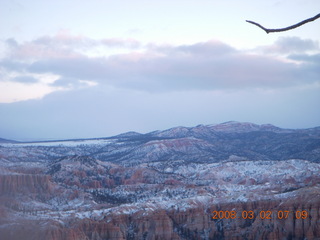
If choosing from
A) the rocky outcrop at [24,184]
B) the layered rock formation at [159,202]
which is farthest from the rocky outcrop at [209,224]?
the rocky outcrop at [24,184]

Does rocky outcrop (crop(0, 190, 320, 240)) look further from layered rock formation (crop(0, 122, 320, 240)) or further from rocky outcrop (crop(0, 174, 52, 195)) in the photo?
rocky outcrop (crop(0, 174, 52, 195))

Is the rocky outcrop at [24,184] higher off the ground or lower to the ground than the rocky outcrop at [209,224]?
higher

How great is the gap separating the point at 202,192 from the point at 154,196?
6416 mm

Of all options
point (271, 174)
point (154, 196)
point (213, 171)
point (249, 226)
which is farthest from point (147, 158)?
point (249, 226)
